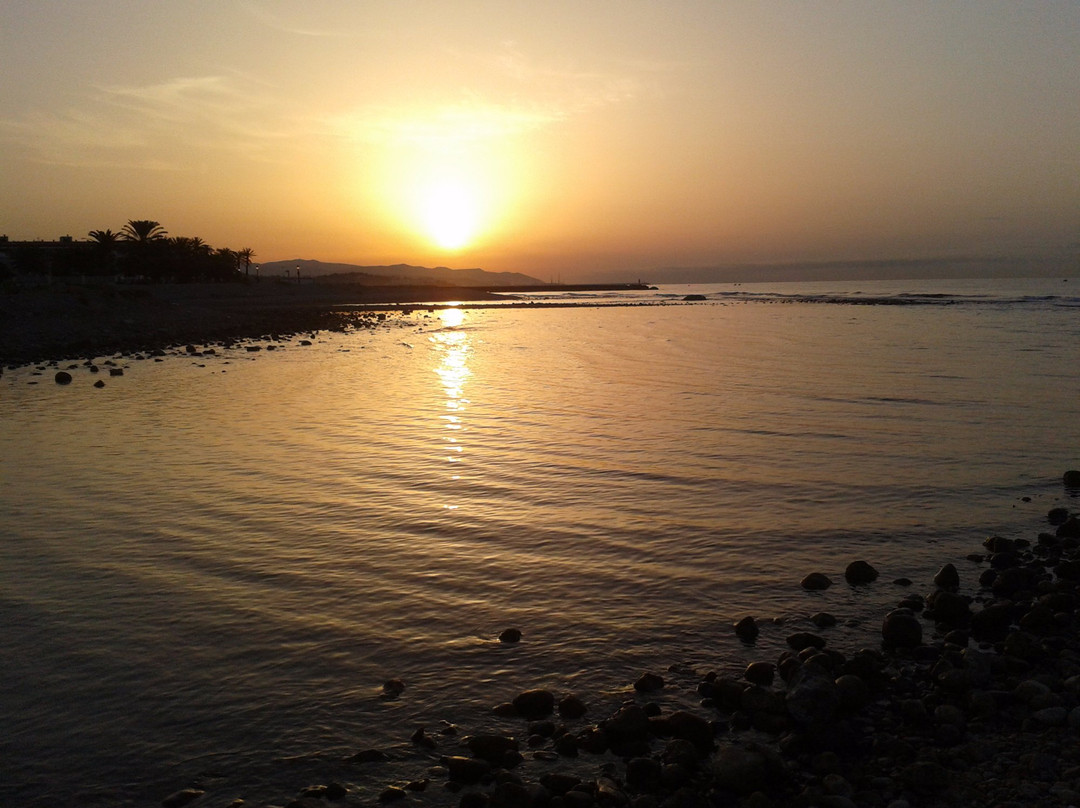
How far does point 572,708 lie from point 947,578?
5685 mm

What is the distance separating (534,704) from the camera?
7160mm

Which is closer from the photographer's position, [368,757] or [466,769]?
[466,769]

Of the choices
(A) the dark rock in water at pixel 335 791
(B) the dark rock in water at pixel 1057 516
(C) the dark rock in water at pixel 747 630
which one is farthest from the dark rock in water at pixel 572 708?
(B) the dark rock in water at pixel 1057 516

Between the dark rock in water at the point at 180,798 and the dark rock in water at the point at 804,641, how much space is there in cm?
594

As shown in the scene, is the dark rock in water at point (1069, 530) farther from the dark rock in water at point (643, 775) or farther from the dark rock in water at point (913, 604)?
the dark rock in water at point (643, 775)

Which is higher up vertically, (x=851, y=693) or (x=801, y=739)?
(x=851, y=693)

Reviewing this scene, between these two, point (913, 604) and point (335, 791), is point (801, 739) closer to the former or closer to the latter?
point (913, 604)

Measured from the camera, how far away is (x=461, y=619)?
9.12 metres

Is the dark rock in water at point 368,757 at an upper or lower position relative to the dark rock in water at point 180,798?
upper

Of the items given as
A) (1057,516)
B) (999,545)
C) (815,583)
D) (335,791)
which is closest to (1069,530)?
(1057,516)

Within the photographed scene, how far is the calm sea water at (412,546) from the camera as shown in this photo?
23.1 feet

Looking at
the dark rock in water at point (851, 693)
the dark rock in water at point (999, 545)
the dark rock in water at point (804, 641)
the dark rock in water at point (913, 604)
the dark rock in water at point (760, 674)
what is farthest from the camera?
the dark rock in water at point (999, 545)

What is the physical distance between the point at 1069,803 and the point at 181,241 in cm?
13022

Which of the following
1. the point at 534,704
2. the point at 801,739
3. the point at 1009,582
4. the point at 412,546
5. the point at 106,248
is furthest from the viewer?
the point at 106,248
